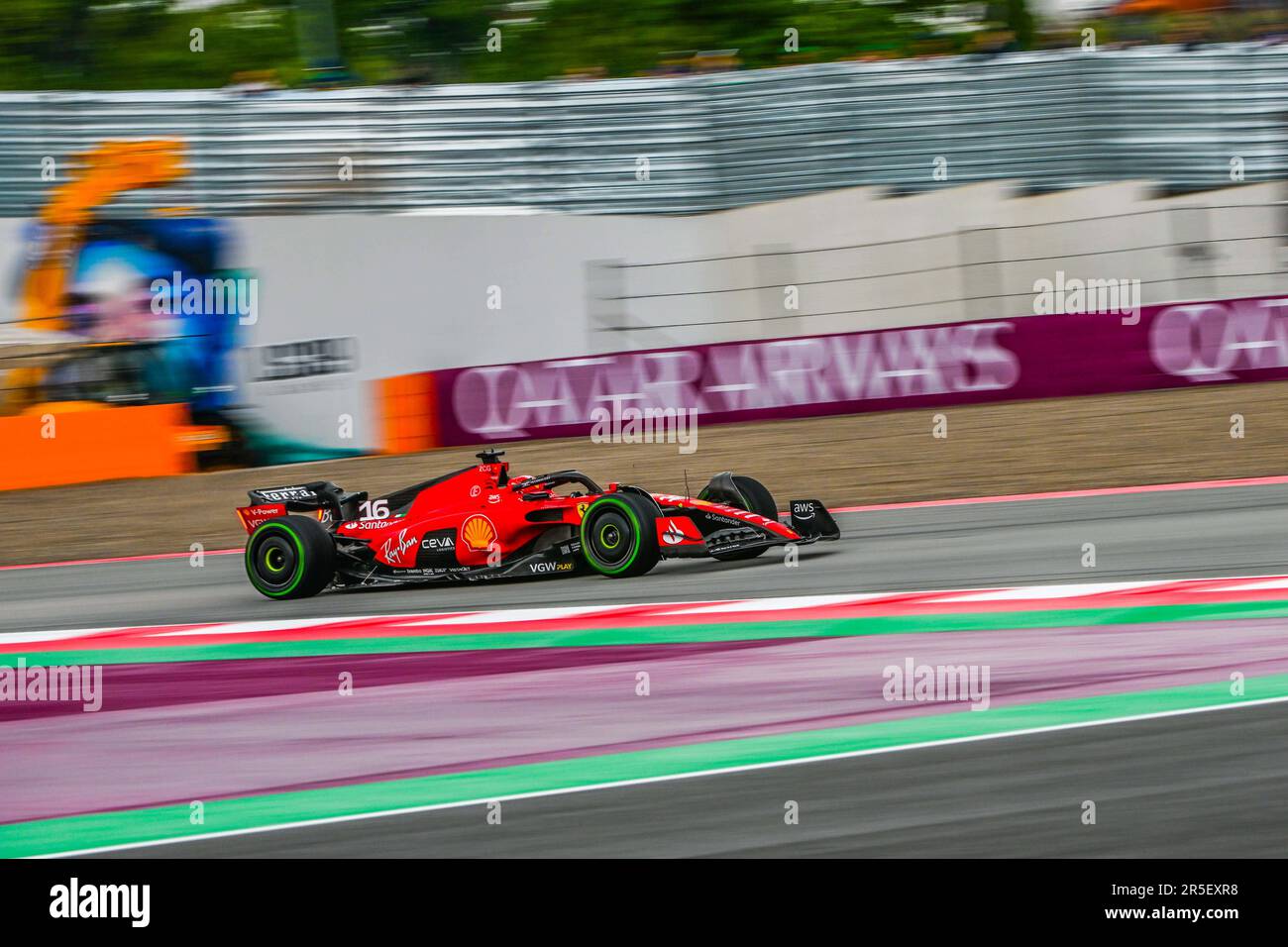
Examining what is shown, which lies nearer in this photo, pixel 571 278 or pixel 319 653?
pixel 319 653

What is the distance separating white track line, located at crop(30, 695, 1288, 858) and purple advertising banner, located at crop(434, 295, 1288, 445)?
10.6 m

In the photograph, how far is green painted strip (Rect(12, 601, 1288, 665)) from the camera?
7.21m

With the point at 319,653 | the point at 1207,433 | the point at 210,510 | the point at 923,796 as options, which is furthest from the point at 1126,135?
the point at 923,796

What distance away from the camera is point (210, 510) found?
50.8 feet

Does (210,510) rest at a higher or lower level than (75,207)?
lower

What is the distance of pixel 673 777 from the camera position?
16.6 feet

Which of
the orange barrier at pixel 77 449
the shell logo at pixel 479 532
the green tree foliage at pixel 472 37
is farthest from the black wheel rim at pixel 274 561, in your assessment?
the green tree foliage at pixel 472 37

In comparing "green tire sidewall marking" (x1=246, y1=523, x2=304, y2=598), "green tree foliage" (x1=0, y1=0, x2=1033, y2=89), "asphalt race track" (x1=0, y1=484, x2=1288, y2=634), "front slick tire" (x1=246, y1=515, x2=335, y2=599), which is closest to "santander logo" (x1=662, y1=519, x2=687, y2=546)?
"asphalt race track" (x1=0, y1=484, x2=1288, y2=634)

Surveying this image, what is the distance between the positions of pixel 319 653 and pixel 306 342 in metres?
12.7

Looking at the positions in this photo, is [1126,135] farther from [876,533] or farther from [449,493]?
[449,493]

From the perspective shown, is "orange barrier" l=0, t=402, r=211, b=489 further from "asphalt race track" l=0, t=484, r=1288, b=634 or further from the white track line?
the white track line

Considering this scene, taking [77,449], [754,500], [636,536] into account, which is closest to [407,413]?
[77,449]

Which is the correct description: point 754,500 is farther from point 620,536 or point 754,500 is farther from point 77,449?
point 77,449

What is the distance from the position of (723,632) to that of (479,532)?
2.24m
